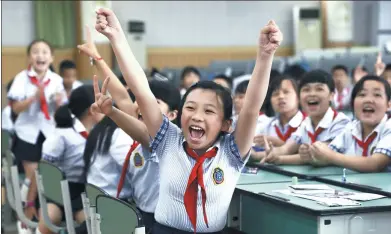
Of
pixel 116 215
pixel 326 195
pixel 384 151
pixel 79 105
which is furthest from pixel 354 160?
pixel 79 105

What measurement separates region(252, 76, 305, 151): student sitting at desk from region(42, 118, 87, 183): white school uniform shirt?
3.84ft

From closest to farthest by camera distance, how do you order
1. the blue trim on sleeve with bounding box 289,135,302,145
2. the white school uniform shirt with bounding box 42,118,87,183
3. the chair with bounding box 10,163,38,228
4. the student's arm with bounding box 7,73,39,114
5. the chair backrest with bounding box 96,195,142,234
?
the chair backrest with bounding box 96,195,142,234
the white school uniform shirt with bounding box 42,118,87,183
the blue trim on sleeve with bounding box 289,135,302,145
the chair with bounding box 10,163,38,228
the student's arm with bounding box 7,73,39,114

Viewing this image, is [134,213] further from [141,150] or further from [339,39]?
[339,39]

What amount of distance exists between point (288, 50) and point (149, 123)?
1409 cm

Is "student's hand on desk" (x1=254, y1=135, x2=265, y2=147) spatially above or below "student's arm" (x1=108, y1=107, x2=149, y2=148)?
below

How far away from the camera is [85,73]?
1402cm

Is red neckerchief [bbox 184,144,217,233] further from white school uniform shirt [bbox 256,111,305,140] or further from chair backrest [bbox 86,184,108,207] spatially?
white school uniform shirt [bbox 256,111,305,140]

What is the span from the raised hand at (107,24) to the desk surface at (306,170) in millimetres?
1236

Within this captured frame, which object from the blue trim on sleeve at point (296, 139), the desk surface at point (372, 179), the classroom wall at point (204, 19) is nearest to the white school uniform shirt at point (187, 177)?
the desk surface at point (372, 179)

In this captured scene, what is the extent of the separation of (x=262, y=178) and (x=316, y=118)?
882mm

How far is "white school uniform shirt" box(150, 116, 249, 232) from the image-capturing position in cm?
258

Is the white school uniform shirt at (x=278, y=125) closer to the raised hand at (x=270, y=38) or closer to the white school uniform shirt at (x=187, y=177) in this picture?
the white school uniform shirt at (x=187, y=177)

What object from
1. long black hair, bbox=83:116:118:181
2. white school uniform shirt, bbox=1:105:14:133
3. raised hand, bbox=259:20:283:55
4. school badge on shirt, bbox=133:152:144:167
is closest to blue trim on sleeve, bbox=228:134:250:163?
raised hand, bbox=259:20:283:55

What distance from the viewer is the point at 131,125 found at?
2.89 metres
